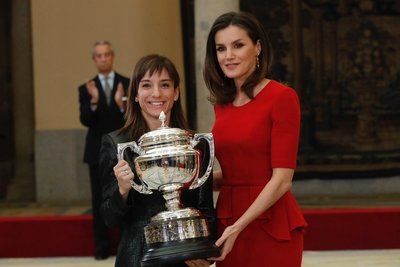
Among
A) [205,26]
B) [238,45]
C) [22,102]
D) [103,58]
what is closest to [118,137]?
[238,45]

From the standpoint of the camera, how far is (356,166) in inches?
412

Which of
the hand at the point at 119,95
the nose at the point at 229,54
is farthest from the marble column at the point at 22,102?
the nose at the point at 229,54

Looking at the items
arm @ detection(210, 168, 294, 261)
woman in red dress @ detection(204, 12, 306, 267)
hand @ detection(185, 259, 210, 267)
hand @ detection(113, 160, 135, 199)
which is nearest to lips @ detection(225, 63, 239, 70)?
woman in red dress @ detection(204, 12, 306, 267)

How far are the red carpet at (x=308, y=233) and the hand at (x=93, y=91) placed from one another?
1150 millimetres

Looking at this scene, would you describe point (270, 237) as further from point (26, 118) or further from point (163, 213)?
point (26, 118)

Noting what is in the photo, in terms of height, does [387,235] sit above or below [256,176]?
below

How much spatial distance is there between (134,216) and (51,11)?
7.46 metres

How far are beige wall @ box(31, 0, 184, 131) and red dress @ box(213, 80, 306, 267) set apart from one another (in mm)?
6950

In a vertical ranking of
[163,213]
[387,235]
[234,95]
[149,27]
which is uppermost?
[149,27]

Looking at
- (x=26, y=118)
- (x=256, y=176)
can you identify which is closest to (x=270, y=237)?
(x=256, y=176)

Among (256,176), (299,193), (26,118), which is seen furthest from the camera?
(26,118)

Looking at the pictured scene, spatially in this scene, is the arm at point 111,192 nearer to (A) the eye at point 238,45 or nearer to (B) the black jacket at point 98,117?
(A) the eye at point 238,45

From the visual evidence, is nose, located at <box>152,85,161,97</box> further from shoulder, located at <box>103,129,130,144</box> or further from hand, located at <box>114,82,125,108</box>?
hand, located at <box>114,82,125,108</box>

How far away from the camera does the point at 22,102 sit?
11.1 meters
